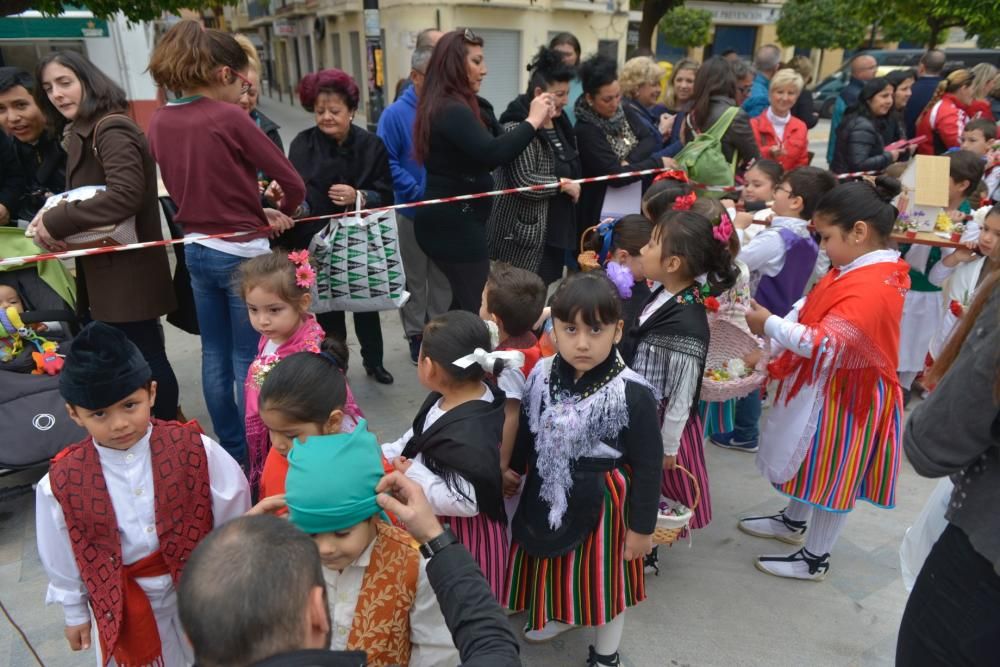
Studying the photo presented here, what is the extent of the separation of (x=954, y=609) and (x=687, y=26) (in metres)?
26.2

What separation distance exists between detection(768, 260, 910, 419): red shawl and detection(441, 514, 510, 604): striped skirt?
4.43 feet

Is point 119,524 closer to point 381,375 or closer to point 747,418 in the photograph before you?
point 381,375

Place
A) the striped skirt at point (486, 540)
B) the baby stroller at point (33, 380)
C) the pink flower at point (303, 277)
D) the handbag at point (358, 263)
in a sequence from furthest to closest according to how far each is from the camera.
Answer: the handbag at point (358, 263) → the baby stroller at point (33, 380) → the pink flower at point (303, 277) → the striped skirt at point (486, 540)

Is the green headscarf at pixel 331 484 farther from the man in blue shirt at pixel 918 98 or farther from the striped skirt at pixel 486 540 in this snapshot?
the man in blue shirt at pixel 918 98

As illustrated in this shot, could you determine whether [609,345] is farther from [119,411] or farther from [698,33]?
[698,33]

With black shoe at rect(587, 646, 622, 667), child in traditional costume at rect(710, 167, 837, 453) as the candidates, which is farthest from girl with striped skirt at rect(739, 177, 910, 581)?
black shoe at rect(587, 646, 622, 667)

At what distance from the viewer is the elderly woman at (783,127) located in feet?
18.0

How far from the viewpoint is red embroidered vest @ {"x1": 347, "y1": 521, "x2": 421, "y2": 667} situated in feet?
5.16

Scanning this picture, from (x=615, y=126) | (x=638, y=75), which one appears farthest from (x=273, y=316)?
(x=638, y=75)

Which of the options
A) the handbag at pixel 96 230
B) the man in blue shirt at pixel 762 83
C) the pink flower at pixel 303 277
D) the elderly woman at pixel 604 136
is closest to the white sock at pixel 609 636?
the pink flower at pixel 303 277

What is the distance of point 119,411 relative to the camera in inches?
70.9

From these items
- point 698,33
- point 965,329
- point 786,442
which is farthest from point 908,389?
point 698,33

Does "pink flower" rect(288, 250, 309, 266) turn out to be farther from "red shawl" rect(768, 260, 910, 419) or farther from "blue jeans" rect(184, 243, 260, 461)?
"red shawl" rect(768, 260, 910, 419)

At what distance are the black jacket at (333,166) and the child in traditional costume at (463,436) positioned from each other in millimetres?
1982
